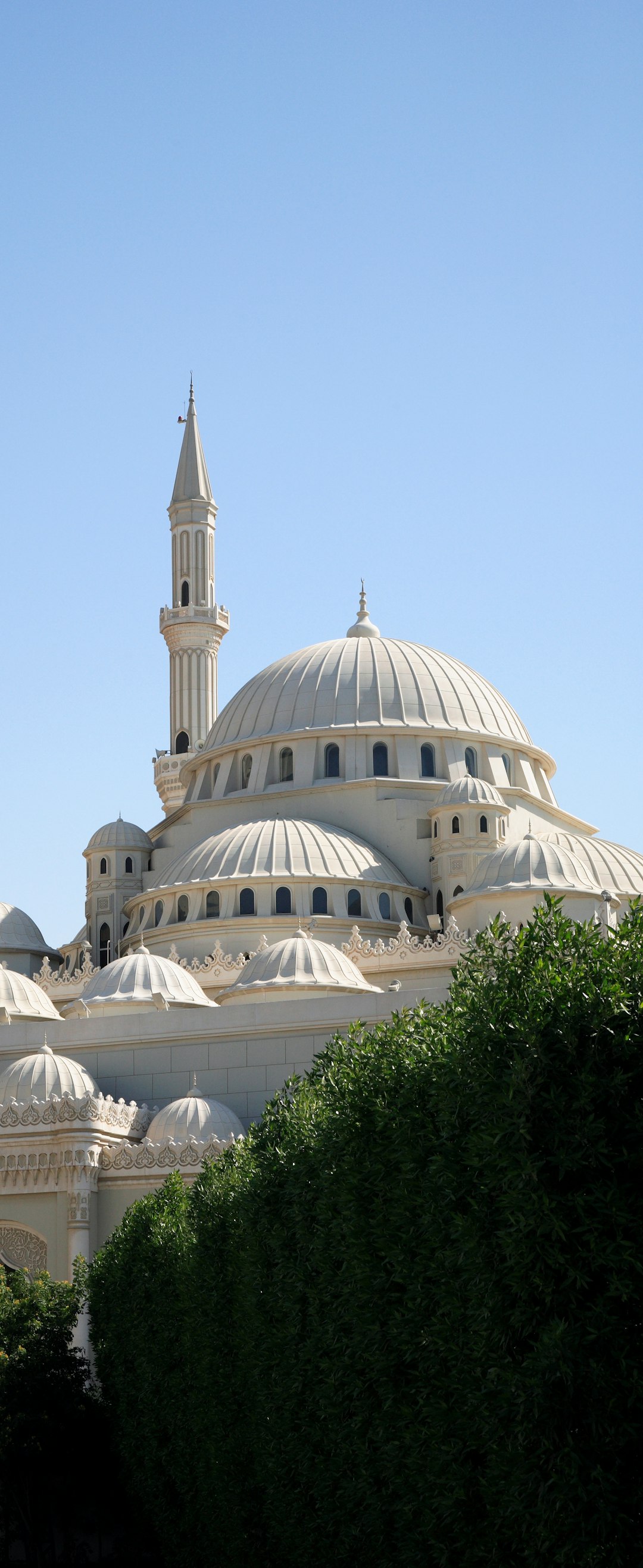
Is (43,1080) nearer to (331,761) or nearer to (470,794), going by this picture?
(470,794)

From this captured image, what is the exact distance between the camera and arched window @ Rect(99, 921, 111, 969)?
5341cm

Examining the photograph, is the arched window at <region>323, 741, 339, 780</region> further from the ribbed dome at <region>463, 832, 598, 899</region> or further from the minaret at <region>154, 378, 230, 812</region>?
the ribbed dome at <region>463, 832, 598, 899</region>

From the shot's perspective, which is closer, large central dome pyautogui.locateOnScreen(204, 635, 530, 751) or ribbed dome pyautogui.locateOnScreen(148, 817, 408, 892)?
ribbed dome pyautogui.locateOnScreen(148, 817, 408, 892)

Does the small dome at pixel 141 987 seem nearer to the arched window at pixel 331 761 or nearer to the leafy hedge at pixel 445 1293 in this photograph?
the arched window at pixel 331 761

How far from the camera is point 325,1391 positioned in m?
16.4

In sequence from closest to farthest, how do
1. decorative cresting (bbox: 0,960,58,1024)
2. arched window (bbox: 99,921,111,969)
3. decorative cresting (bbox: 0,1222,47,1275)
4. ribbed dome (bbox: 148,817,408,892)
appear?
decorative cresting (bbox: 0,1222,47,1275) < decorative cresting (bbox: 0,960,58,1024) < ribbed dome (bbox: 148,817,408,892) < arched window (bbox: 99,921,111,969)

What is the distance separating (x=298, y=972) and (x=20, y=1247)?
8788 millimetres

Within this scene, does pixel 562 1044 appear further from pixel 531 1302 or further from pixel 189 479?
pixel 189 479

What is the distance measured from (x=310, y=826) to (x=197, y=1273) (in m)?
28.1

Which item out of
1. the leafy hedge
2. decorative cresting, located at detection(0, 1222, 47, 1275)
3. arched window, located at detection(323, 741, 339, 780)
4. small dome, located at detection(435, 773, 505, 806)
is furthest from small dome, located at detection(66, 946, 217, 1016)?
the leafy hedge

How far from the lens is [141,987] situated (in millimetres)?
40438

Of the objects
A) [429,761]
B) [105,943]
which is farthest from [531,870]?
[105,943]

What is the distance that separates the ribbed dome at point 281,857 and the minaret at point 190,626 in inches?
416

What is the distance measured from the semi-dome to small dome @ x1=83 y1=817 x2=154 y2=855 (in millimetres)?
9657
